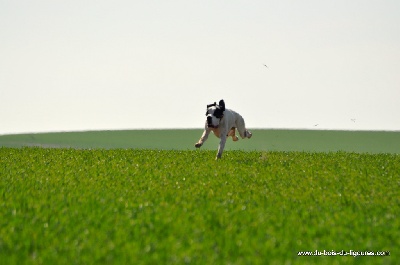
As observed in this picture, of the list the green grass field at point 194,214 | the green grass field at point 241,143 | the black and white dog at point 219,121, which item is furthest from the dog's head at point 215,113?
the green grass field at point 241,143

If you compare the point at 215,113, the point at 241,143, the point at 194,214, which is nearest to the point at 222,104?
the point at 215,113

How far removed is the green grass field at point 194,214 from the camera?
6.45 m

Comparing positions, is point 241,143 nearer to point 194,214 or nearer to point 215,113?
point 215,113

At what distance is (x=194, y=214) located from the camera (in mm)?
8703

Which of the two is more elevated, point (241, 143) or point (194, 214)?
point (241, 143)

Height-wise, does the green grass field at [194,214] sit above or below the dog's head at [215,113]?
below

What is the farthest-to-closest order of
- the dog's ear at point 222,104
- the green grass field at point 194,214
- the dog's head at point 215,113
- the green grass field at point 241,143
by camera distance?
the green grass field at point 241,143 < the dog's ear at point 222,104 < the dog's head at point 215,113 < the green grass field at point 194,214

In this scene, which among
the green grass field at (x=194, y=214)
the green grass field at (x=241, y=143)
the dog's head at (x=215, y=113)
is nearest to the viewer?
the green grass field at (x=194, y=214)

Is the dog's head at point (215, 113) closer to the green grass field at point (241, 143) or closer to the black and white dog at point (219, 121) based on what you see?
the black and white dog at point (219, 121)

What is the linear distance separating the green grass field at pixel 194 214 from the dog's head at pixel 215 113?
162 cm

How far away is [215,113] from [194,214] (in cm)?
909

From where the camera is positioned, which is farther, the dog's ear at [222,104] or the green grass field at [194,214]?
the dog's ear at [222,104]

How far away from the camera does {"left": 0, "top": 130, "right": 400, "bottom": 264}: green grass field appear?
254 inches

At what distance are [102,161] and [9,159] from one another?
11.6ft
